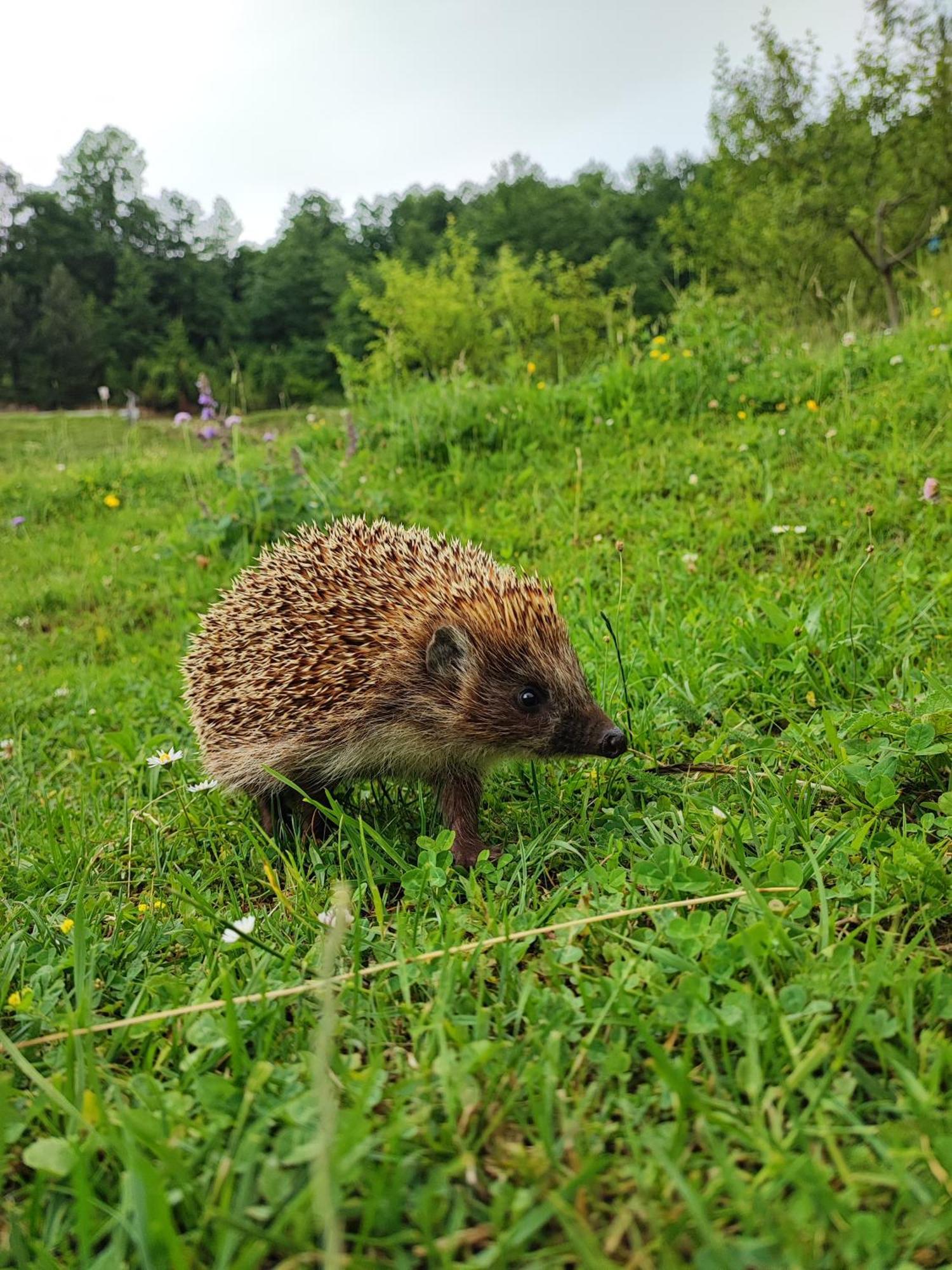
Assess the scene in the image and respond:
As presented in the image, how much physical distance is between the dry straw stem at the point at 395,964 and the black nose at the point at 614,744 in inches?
29.8

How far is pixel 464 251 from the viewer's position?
5972 centimetres

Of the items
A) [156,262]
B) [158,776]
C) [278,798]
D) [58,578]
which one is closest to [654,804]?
[278,798]

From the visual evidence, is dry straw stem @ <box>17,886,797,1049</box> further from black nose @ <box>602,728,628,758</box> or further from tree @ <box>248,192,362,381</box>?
tree @ <box>248,192,362,381</box>

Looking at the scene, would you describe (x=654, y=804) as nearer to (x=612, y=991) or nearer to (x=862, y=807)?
(x=862, y=807)

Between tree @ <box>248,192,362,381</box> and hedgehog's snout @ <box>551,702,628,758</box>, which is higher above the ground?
tree @ <box>248,192,362,381</box>

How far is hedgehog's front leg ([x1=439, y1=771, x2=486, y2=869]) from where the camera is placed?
281cm

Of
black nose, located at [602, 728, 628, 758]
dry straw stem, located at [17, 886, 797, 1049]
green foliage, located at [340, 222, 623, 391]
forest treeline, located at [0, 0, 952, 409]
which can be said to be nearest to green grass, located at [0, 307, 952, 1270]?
dry straw stem, located at [17, 886, 797, 1049]

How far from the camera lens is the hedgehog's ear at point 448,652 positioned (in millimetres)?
3197

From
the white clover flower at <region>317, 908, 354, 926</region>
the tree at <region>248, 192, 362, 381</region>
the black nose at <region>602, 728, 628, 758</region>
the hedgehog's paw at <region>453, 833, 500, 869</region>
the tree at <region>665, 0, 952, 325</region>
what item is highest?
the tree at <region>248, 192, 362, 381</region>

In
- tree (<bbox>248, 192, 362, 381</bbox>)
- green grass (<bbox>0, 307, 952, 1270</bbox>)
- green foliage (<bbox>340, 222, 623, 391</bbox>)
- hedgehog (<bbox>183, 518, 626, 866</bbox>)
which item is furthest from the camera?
tree (<bbox>248, 192, 362, 381</bbox>)

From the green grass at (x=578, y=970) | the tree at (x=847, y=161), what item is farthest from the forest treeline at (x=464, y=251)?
the green grass at (x=578, y=970)

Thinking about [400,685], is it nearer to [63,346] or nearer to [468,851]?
[468,851]

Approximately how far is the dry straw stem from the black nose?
0.76m

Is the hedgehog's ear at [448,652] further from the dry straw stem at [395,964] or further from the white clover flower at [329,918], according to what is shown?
the dry straw stem at [395,964]
